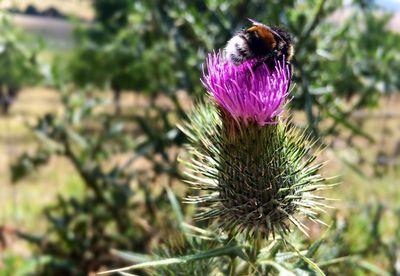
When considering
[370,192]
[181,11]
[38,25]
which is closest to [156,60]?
[181,11]

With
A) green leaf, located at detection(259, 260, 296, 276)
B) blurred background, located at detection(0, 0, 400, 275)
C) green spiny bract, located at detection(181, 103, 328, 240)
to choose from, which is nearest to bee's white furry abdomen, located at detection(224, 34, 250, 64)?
green spiny bract, located at detection(181, 103, 328, 240)

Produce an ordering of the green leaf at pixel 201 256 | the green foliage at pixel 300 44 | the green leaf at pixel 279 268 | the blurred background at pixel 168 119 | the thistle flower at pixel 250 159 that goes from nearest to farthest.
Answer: the green leaf at pixel 201 256 → the green leaf at pixel 279 268 → the thistle flower at pixel 250 159 → the green foliage at pixel 300 44 → the blurred background at pixel 168 119

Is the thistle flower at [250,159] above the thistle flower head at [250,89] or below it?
below

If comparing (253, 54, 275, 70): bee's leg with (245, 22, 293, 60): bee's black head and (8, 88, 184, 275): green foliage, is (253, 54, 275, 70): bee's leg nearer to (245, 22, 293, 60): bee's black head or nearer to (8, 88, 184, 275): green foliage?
(245, 22, 293, 60): bee's black head

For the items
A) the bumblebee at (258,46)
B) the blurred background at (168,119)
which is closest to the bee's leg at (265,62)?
the bumblebee at (258,46)

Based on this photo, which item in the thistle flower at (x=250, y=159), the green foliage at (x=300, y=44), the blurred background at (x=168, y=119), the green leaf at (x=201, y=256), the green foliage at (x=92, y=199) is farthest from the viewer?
the green foliage at (x=92, y=199)

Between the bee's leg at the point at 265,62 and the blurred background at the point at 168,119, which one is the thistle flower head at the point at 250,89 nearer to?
the bee's leg at the point at 265,62
